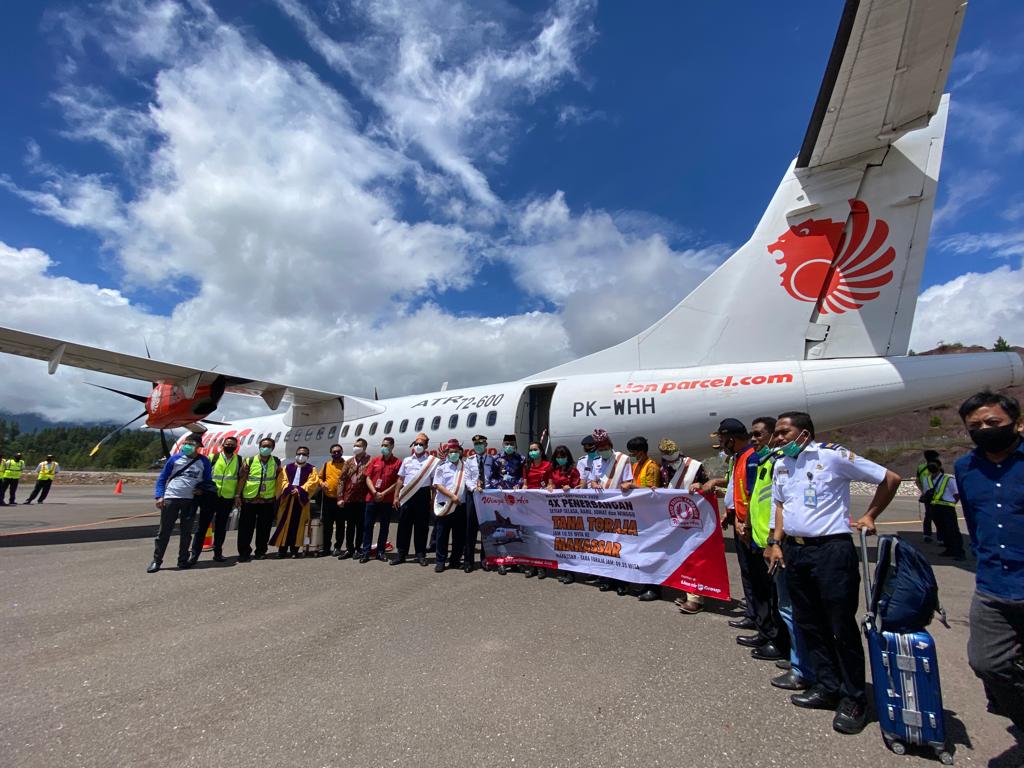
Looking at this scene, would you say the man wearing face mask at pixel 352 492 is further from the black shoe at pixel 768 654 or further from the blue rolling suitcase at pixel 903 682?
the blue rolling suitcase at pixel 903 682

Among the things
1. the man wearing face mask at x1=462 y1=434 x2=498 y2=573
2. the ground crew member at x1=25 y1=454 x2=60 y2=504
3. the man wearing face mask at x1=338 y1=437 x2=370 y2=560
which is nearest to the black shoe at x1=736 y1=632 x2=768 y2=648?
the man wearing face mask at x1=462 y1=434 x2=498 y2=573

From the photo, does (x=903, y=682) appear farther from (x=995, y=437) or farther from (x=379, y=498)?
(x=379, y=498)

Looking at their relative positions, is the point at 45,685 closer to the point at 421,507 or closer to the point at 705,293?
the point at 421,507

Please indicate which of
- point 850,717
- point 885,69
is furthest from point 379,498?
point 885,69

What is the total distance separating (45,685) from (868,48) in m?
9.12

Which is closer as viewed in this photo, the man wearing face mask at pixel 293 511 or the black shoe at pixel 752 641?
the black shoe at pixel 752 641

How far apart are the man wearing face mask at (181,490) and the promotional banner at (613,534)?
4159mm

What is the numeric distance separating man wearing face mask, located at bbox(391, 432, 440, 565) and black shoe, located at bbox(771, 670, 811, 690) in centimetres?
510

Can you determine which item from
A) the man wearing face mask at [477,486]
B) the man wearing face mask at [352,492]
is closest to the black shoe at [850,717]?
the man wearing face mask at [477,486]

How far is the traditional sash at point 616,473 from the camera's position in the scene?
20.8ft

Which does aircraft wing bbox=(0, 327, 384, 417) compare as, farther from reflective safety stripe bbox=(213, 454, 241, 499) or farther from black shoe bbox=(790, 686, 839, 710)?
black shoe bbox=(790, 686, 839, 710)

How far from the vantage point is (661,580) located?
5.50 metres

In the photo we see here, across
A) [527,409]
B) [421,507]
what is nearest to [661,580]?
[421,507]

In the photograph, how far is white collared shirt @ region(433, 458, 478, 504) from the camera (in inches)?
287
